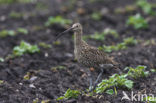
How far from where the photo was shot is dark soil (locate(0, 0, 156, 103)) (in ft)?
20.3

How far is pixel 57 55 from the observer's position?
29.7 feet

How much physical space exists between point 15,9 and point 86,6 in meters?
3.09

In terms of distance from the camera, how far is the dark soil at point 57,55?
620 centimetres

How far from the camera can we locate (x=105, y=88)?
5867 millimetres

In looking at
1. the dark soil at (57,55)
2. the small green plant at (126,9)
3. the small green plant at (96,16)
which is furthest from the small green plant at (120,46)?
the small green plant at (126,9)

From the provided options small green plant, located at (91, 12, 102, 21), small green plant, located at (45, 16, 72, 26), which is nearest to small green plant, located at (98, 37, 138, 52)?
small green plant, located at (45, 16, 72, 26)

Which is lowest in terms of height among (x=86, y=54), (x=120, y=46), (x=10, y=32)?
(x=86, y=54)

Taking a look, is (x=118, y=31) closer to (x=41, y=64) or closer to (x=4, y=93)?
(x=41, y=64)

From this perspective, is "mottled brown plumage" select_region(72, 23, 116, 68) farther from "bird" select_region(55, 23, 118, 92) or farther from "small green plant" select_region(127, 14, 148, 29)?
"small green plant" select_region(127, 14, 148, 29)

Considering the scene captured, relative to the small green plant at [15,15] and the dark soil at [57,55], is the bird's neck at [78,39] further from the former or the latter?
the small green plant at [15,15]

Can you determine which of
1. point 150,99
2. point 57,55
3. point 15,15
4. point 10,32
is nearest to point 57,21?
point 10,32

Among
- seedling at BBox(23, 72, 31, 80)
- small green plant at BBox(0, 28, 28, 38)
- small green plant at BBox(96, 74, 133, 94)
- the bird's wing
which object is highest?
small green plant at BBox(0, 28, 28, 38)

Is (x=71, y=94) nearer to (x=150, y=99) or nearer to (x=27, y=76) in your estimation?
(x=150, y=99)

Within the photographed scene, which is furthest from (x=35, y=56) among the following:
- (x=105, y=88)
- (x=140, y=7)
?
(x=140, y=7)
